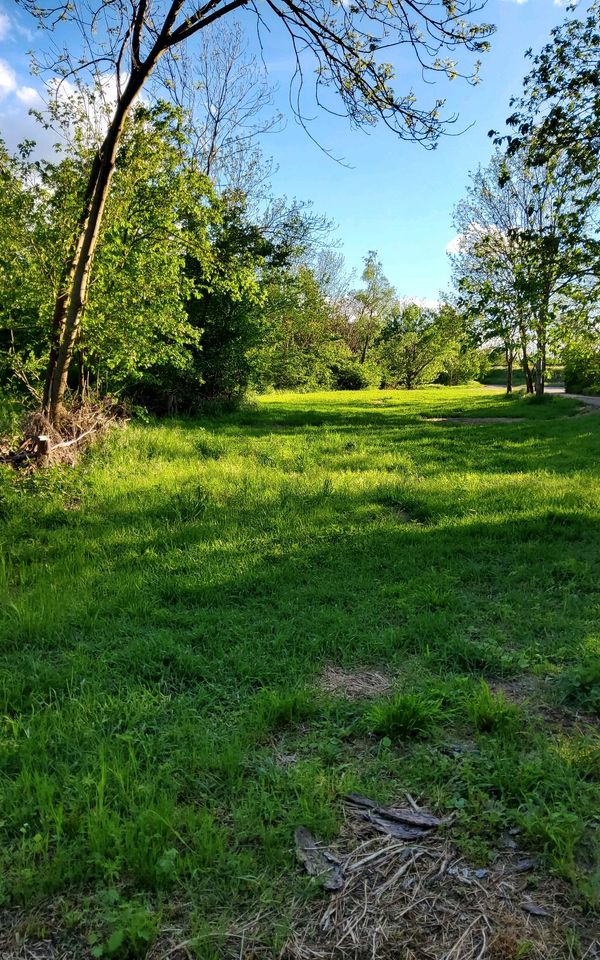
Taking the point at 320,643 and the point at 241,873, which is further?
the point at 320,643

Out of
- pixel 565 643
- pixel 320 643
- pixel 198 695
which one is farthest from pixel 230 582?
pixel 565 643

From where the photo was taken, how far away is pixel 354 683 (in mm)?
3186

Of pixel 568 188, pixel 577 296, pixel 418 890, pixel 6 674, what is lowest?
pixel 418 890

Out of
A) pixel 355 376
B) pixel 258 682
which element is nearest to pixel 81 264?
pixel 258 682

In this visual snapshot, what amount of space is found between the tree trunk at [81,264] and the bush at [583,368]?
8.75 metres

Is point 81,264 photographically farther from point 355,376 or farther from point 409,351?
point 409,351

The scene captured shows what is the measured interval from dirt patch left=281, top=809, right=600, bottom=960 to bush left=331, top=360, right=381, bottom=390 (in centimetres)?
4168

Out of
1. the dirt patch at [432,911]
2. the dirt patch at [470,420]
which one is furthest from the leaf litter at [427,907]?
the dirt patch at [470,420]

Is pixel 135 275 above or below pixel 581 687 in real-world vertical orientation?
above

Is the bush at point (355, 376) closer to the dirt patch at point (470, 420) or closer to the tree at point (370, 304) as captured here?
the tree at point (370, 304)

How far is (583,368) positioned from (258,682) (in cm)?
2009

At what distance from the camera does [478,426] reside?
1602 cm

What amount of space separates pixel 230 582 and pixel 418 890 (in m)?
2.98

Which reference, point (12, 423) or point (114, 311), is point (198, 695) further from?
point (114, 311)
